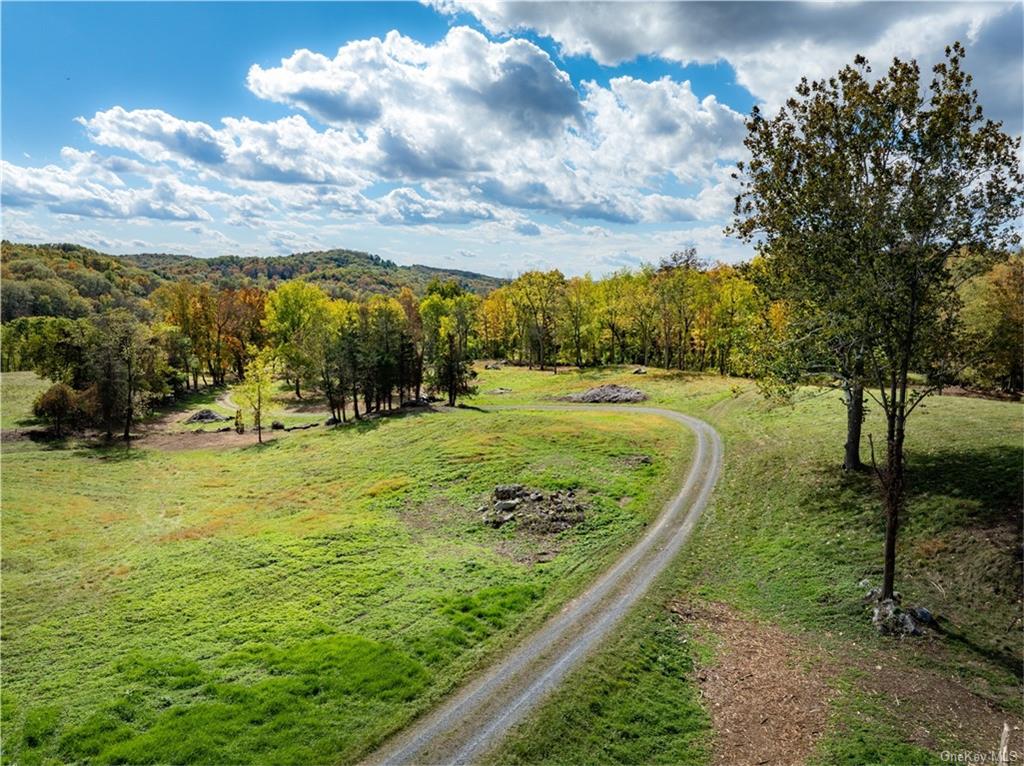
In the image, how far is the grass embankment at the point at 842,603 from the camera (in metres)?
15.2

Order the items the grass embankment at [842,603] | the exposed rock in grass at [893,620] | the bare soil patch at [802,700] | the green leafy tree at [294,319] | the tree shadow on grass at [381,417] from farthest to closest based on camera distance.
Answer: the green leafy tree at [294,319]
the tree shadow on grass at [381,417]
the exposed rock in grass at [893,620]
the grass embankment at [842,603]
the bare soil patch at [802,700]

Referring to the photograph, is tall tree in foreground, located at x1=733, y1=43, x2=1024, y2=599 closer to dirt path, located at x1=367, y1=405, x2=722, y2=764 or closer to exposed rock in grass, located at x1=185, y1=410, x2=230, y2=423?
dirt path, located at x1=367, y1=405, x2=722, y2=764

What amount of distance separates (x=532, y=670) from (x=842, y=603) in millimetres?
12553

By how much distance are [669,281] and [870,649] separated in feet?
238

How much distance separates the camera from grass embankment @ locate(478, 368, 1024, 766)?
15180 millimetres

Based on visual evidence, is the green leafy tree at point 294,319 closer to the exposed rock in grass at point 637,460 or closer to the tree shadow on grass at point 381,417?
the tree shadow on grass at point 381,417

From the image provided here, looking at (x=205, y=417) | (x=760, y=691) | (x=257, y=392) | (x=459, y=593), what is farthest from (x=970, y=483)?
(x=205, y=417)

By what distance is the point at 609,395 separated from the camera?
72.4 meters

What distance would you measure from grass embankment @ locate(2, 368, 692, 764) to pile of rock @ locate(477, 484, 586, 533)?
99 cm

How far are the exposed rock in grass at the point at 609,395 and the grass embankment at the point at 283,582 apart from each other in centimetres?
1604

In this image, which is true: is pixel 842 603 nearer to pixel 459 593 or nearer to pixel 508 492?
pixel 459 593

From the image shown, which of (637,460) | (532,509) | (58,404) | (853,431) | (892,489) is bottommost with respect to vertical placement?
(532,509)

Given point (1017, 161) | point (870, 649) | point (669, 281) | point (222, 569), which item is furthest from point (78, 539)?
point (669, 281)

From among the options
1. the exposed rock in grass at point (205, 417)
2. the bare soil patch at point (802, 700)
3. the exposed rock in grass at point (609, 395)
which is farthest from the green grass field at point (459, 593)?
the exposed rock in grass at point (205, 417)
